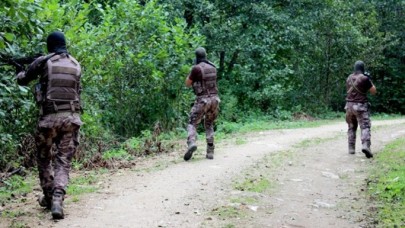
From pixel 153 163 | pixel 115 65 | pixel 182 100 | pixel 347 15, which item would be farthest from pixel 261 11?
pixel 153 163

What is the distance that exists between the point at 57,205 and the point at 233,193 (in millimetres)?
2707

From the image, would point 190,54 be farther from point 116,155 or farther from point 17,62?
point 17,62

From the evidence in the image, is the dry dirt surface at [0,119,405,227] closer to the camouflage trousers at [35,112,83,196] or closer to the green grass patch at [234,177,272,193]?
the green grass patch at [234,177,272,193]

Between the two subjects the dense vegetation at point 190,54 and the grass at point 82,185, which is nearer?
the grass at point 82,185

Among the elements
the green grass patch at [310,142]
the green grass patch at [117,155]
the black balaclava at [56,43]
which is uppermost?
Result: the black balaclava at [56,43]

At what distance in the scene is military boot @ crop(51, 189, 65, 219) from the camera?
5.84 metres

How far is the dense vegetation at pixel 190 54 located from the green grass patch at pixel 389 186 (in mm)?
4905

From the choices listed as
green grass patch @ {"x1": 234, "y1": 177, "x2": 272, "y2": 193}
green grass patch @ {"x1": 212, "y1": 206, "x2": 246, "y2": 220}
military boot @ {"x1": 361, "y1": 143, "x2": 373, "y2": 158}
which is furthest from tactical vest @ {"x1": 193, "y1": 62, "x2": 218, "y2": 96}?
green grass patch @ {"x1": 212, "y1": 206, "x2": 246, "y2": 220}

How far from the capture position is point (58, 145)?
248 inches

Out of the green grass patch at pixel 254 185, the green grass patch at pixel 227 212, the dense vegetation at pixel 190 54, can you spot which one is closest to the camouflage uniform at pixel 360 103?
the green grass patch at pixel 254 185

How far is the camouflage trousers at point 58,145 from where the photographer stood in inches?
243

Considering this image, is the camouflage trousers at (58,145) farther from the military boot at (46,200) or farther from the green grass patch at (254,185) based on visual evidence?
the green grass patch at (254,185)

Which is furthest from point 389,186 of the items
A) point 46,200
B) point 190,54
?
point 190,54

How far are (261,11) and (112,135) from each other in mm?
10246
